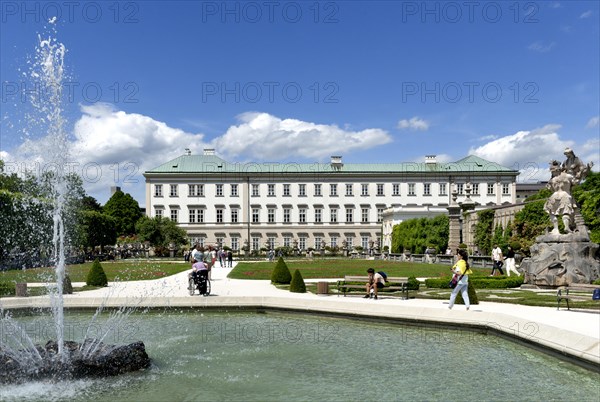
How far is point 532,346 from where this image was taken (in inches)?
372

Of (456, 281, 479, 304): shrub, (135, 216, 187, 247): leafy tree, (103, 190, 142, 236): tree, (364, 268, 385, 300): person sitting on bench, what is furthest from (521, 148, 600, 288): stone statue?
(103, 190, 142, 236): tree

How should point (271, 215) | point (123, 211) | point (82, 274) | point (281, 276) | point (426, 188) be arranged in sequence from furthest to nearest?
point (123, 211)
point (426, 188)
point (271, 215)
point (82, 274)
point (281, 276)

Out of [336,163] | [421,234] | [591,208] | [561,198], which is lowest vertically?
[421,234]

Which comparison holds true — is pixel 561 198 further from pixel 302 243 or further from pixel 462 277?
pixel 302 243

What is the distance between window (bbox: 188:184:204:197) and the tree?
10.1 metres

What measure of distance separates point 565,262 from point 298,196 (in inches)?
2165

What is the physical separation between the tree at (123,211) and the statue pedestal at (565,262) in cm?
6192

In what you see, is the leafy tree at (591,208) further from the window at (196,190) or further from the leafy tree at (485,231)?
the window at (196,190)

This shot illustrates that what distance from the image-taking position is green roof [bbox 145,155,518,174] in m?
71.9

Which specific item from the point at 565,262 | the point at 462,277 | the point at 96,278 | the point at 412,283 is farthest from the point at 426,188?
the point at 462,277

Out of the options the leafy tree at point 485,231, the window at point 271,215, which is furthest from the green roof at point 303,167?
the leafy tree at point 485,231

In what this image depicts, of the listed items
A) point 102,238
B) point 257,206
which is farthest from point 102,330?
point 257,206

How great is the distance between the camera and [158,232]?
58.3 meters

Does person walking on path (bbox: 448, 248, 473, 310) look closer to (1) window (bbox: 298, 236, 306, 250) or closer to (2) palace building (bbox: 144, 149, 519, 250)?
(2) palace building (bbox: 144, 149, 519, 250)
